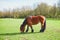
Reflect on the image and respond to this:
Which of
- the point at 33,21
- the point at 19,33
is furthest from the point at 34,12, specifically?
the point at 19,33

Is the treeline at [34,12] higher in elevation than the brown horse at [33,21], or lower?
higher

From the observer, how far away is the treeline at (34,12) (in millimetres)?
2389

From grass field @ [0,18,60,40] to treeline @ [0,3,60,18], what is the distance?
68 millimetres

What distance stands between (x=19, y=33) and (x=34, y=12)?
373 mm

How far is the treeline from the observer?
239 centimetres

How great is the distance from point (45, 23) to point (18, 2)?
0.50 m

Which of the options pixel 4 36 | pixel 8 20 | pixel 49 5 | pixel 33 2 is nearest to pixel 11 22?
pixel 8 20

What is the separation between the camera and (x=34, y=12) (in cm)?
243

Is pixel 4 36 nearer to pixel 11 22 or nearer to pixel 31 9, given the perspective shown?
pixel 11 22

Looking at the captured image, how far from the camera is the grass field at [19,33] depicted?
2.33 m

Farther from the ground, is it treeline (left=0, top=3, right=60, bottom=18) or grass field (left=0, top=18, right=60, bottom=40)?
treeline (left=0, top=3, right=60, bottom=18)

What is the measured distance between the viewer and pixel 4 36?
7.59 feet

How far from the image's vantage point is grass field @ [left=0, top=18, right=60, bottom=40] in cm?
233

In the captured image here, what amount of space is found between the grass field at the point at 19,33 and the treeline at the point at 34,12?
0.07 metres
